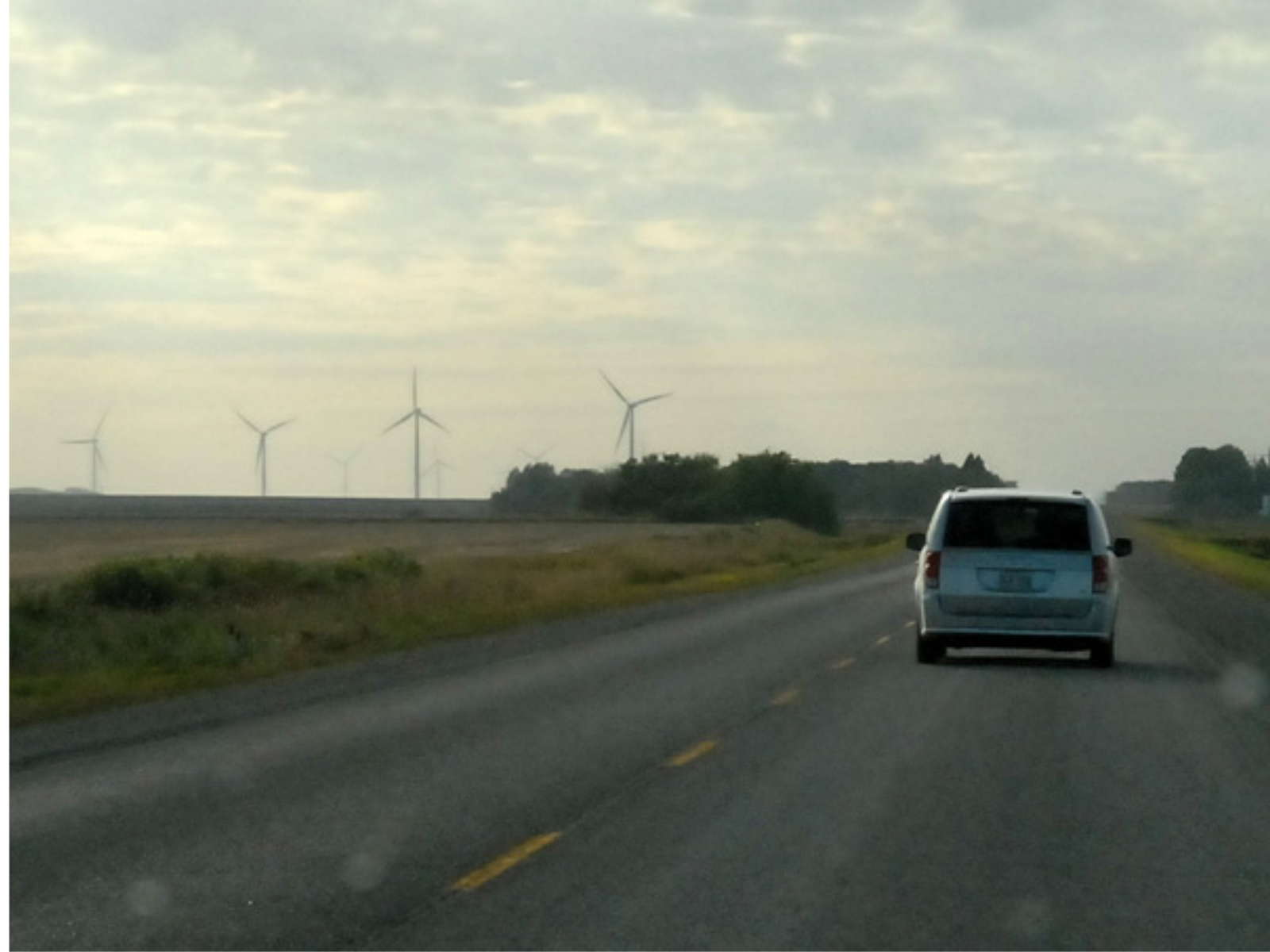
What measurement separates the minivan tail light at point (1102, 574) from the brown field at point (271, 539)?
84.7 feet

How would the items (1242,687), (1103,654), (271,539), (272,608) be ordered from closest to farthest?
(1242,687) < (1103,654) < (272,608) < (271,539)

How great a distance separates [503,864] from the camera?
10.2 meters

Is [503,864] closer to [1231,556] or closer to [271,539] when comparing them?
[271,539]

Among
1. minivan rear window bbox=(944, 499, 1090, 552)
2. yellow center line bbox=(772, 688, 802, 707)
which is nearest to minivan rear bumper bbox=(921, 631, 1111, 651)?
minivan rear window bbox=(944, 499, 1090, 552)

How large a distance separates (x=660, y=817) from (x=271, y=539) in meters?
68.2

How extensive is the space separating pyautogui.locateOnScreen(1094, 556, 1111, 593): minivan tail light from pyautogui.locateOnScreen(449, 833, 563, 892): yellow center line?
13.0 m

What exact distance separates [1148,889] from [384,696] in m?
10.9

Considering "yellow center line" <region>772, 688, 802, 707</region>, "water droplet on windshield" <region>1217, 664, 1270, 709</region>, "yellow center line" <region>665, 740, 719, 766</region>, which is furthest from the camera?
"water droplet on windshield" <region>1217, 664, 1270, 709</region>

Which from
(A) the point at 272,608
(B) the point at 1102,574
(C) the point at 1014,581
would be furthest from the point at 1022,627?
(A) the point at 272,608

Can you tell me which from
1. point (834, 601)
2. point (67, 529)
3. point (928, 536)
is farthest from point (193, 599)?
point (67, 529)

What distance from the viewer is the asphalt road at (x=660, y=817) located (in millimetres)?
8852

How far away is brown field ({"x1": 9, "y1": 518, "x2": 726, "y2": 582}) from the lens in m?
58.8

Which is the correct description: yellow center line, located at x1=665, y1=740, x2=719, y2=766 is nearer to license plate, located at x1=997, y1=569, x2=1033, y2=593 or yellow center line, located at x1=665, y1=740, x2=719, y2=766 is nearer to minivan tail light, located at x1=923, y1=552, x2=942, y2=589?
minivan tail light, located at x1=923, y1=552, x2=942, y2=589

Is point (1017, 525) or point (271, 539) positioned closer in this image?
point (1017, 525)
